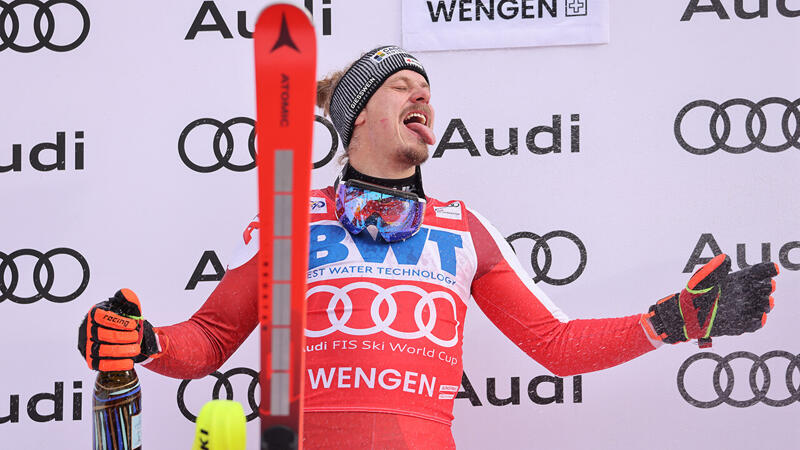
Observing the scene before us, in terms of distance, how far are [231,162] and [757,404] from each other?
1506 mm

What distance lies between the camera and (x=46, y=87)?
2.50m

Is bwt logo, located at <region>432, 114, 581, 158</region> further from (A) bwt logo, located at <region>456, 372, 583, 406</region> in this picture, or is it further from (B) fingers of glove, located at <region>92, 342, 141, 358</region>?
(B) fingers of glove, located at <region>92, 342, 141, 358</region>

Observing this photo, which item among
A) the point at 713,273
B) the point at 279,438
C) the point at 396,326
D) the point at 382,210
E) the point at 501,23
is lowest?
the point at 279,438

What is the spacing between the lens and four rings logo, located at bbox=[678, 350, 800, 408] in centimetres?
234

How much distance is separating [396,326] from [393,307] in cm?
4

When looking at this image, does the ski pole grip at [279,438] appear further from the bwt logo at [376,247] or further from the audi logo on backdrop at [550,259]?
the audi logo on backdrop at [550,259]

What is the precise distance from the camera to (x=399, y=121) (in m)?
2.13

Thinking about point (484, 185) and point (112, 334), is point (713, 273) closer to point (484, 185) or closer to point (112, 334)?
point (484, 185)

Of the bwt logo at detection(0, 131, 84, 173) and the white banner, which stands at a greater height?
the white banner

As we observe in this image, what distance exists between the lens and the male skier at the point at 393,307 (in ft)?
6.16

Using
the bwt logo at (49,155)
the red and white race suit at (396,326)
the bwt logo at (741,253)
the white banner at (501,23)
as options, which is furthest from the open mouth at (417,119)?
the bwt logo at (49,155)

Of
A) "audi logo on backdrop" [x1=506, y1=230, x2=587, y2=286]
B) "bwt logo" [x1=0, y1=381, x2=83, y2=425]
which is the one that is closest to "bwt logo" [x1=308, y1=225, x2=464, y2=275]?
"audi logo on backdrop" [x1=506, y1=230, x2=587, y2=286]

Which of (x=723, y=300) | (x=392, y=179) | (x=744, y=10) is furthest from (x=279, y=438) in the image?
(x=744, y=10)

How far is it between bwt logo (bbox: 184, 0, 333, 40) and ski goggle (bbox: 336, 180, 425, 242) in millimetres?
620
